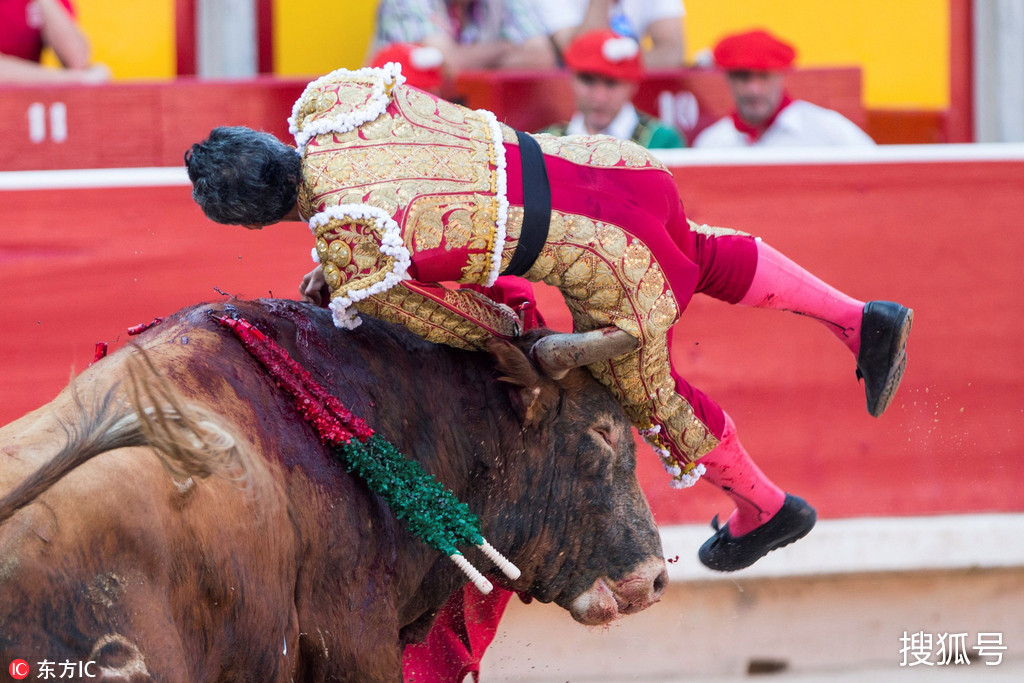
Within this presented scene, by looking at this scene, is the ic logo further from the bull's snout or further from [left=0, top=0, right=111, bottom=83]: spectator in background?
[left=0, top=0, right=111, bottom=83]: spectator in background

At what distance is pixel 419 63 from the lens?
5.04 m

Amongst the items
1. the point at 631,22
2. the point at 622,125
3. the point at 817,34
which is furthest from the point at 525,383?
the point at 817,34

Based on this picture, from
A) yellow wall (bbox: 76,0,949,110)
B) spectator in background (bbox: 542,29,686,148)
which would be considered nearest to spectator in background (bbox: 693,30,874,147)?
spectator in background (bbox: 542,29,686,148)

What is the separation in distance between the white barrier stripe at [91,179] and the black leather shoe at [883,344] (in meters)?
2.26

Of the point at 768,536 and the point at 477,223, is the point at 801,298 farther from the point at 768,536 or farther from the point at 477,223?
the point at 477,223

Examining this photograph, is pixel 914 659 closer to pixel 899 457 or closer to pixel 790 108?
pixel 899 457

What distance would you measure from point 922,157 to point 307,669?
3.12 m

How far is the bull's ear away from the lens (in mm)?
2859

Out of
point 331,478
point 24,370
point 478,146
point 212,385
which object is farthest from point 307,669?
point 24,370

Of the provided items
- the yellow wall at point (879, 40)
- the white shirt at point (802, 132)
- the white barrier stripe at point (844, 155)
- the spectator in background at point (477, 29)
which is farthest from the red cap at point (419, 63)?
the yellow wall at point (879, 40)

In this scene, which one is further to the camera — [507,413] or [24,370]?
[24,370]

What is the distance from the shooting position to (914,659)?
4746 mm

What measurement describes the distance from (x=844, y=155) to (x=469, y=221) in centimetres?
239

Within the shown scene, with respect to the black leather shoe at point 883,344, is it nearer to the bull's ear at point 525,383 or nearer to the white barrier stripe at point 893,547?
the bull's ear at point 525,383
